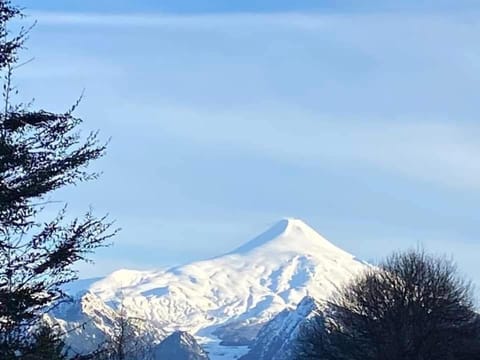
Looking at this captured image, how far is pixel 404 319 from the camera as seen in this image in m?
55.2

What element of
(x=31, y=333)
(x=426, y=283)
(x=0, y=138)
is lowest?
(x=31, y=333)

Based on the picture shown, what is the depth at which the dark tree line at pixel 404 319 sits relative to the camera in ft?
177

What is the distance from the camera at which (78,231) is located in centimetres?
1508

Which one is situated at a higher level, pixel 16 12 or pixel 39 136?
pixel 16 12

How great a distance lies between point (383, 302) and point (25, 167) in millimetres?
43525

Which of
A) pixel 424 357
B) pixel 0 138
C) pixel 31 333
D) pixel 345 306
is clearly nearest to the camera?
pixel 0 138

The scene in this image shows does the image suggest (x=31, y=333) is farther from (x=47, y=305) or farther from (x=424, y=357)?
(x=424, y=357)

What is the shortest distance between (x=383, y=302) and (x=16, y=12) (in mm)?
43686

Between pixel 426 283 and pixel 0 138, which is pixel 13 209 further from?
pixel 426 283

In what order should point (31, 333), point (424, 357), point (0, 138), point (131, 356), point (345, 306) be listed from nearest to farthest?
1. point (0, 138)
2. point (31, 333)
3. point (131, 356)
4. point (424, 357)
5. point (345, 306)

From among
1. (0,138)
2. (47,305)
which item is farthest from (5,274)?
(0,138)

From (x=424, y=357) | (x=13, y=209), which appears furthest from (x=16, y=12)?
(x=424, y=357)

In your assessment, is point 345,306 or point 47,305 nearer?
point 47,305

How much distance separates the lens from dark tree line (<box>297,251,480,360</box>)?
2127 inches
